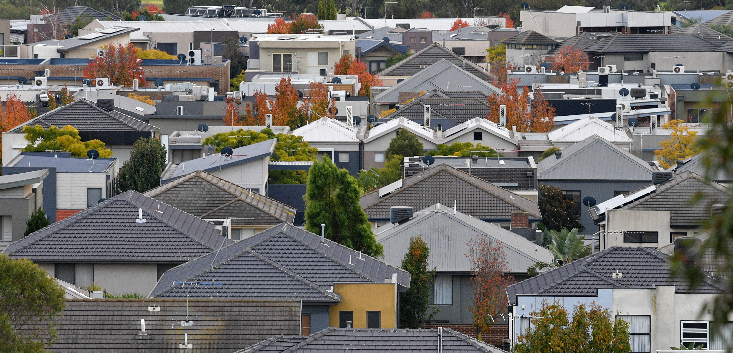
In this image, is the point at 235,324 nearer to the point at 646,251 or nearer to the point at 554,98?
the point at 646,251

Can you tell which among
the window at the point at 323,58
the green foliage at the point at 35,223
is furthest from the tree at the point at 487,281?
the window at the point at 323,58

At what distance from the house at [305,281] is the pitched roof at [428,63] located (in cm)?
6427

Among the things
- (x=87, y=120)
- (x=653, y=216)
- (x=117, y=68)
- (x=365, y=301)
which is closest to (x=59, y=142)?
(x=87, y=120)

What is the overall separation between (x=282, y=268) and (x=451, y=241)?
9.75 meters

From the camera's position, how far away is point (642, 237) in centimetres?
3722

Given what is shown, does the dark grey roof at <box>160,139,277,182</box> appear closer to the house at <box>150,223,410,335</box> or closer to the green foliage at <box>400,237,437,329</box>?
the green foliage at <box>400,237,437,329</box>

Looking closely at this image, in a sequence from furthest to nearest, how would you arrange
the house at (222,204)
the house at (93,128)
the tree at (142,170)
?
the house at (93,128)
the tree at (142,170)
the house at (222,204)

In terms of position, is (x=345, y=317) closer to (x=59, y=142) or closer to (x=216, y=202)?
(x=216, y=202)

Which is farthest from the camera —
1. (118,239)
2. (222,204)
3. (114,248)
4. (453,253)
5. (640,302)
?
(222,204)

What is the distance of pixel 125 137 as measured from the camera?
53.3 metres

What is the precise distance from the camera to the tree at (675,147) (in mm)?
55781

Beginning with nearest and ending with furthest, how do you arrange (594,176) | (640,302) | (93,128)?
1. (640,302)
2. (594,176)
3. (93,128)

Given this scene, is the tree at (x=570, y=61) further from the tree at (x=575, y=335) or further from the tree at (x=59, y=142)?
the tree at (x=575, y=335)

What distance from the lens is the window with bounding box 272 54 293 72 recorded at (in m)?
95.3
